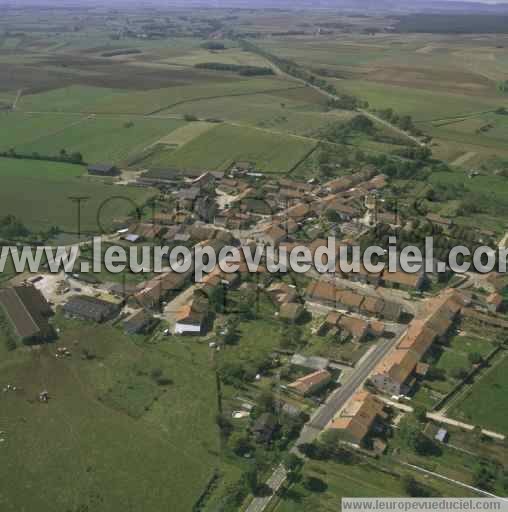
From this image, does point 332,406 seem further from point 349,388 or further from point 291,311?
point 291,311

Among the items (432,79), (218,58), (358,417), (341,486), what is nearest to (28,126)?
(358,417)

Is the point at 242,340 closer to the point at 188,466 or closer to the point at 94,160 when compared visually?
the point at 188,466

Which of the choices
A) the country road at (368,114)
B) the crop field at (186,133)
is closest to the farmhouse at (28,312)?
the crop field at (186,133)

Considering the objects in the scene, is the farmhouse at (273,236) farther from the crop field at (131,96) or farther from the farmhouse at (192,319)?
the crop field at (131,96)

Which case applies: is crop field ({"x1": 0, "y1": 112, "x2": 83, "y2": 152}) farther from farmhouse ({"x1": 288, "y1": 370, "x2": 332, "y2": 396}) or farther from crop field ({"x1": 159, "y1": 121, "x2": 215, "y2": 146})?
farmhouse ({"x1": 288, "y1": 370, "x2": 332, "y2": 396})

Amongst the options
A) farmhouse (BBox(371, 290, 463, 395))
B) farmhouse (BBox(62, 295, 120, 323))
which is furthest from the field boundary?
farmhouse (BBox(371, 290, 463, 395))
